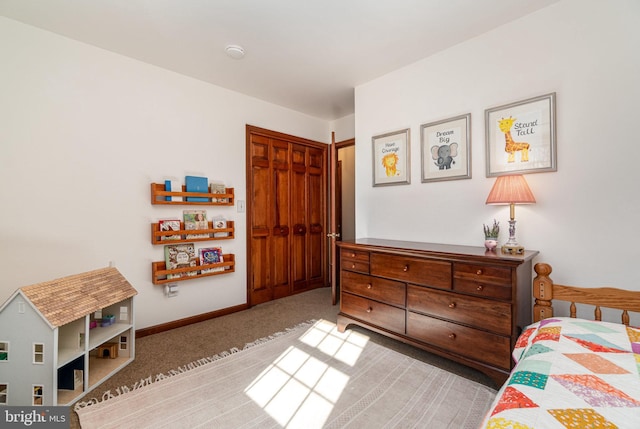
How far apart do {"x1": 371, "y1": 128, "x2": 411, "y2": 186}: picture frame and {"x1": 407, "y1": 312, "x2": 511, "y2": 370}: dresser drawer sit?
1.37 meters

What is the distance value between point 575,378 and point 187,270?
301cm

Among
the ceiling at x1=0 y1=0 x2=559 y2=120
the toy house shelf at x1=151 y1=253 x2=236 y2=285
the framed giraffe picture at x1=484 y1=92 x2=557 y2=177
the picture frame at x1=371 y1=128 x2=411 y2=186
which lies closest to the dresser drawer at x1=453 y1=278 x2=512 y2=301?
the framed giraffe picture at x1=484 y1=92 x2=557 y2=177

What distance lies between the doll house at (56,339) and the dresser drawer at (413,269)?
208 centimetres

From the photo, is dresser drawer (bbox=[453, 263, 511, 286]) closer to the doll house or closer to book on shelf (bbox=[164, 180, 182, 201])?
the doll house

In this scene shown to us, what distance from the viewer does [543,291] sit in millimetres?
1561

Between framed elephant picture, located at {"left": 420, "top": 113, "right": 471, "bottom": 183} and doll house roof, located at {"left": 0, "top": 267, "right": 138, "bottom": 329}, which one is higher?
framed elephant picture, located at {"left": 420, "top": 113, "right": 471, "bottom": 183}

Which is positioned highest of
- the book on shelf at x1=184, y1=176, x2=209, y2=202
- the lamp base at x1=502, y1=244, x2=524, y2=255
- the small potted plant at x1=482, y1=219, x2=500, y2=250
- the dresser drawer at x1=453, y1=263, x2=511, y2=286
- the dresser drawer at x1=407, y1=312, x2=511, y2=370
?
the book on shelf at x1=184, y1=176, x2=209, y2=202

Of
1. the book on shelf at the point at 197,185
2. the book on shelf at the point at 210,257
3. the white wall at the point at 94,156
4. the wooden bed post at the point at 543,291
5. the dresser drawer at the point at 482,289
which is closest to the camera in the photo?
the wooden bed post at the point at 543,291

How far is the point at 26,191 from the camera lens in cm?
217

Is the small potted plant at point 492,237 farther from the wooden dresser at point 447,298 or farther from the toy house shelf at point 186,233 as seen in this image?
the toy house shelf at point 186,233

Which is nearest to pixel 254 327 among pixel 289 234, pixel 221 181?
pixel 289 234

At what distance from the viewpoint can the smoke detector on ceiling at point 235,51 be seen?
2477 millimetres

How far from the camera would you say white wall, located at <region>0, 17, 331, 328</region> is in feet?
7.02

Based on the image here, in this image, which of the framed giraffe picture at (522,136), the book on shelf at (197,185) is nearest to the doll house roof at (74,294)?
the book on shelf at (197,185)
